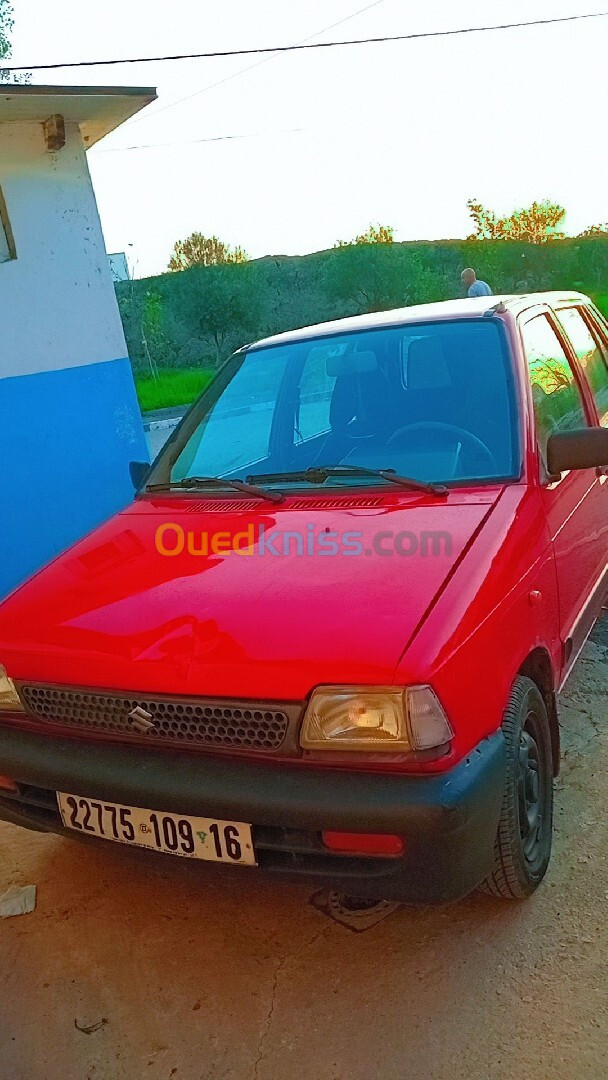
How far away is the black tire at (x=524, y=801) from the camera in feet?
7.18

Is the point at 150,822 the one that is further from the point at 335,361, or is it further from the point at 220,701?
the point at 335,361

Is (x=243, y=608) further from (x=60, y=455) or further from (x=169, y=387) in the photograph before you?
(x=169, y=387)

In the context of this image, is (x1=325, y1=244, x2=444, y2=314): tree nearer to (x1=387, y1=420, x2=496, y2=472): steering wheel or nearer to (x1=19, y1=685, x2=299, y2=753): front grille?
(x1=387, y1=420, x2=496, y2=472): steering wheel

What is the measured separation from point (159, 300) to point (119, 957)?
37792 millimetres

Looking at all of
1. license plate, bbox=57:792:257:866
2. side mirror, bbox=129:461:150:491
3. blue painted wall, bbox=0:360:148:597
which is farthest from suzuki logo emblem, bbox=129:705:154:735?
blue painted wall, bbox=0:360:148:597

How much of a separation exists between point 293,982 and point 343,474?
1500 mm

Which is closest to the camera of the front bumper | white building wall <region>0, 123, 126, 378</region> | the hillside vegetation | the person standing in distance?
the front bumper

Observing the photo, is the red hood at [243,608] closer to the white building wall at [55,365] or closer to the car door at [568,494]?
the car door at [568,494]

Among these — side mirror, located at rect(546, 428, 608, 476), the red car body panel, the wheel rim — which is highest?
side mirror, located at rect(546, 428, 608, 476)

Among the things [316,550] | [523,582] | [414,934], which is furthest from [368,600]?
[414,934]

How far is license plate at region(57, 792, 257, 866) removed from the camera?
6.66ft

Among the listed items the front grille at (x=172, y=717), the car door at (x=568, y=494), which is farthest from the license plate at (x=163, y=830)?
the car door at (x=568, y=494)

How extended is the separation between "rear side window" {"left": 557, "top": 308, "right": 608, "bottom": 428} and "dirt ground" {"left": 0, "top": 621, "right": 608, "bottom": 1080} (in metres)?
1.81

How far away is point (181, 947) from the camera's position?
2424 mm
